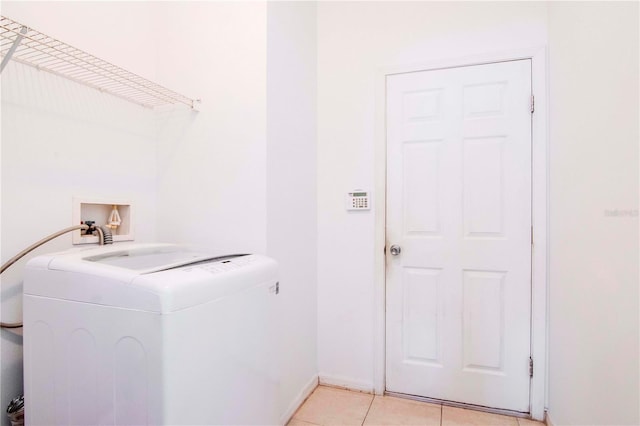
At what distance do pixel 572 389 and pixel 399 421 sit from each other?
2.62 ft

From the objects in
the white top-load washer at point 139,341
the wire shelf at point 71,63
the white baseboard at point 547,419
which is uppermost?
the wire shelf at point 71,63

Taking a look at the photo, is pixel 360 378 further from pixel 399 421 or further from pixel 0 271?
pixel 0 271

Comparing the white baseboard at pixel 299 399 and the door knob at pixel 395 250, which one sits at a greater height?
the door knob at pixel 395 250

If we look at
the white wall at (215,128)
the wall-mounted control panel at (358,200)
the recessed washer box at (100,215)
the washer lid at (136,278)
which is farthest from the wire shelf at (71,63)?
the wall-mounted control panel at (358,200)

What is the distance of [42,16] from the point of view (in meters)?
1.23

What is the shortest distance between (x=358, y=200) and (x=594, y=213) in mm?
1122

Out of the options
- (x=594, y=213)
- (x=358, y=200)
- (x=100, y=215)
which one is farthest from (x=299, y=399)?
(x=594, y=213)

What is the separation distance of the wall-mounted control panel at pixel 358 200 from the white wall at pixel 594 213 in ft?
3.11

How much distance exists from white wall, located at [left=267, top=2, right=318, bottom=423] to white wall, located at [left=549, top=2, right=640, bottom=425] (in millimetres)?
1264

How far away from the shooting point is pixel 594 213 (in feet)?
4.11

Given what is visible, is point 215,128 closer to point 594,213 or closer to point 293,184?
point 293,184

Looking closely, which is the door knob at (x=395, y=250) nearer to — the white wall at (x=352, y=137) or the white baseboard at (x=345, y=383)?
the white wall at (x=352, y=137)

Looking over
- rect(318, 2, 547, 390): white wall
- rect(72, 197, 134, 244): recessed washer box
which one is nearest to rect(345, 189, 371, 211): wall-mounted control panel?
rect(318, 2, 547, 390): white wall

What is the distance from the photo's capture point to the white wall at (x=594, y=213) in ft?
3.37
